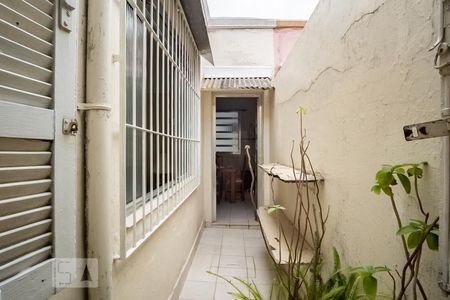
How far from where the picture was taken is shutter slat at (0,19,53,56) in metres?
0.51

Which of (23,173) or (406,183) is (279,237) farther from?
(23,173)

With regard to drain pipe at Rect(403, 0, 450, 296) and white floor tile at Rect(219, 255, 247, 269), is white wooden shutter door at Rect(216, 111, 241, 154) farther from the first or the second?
drain pipe at Rect(403, 0, 450, 296)

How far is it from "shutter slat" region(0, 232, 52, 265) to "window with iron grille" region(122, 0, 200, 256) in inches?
17.1

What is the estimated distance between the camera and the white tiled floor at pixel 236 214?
422cm

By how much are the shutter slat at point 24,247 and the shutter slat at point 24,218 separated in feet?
0.13

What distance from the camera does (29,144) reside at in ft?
1.87

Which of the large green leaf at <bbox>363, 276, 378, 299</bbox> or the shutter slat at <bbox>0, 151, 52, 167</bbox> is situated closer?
the shutter slat at <bbox>0, 151, 52, 167</bbox>

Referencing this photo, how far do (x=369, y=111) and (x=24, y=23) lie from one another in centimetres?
122

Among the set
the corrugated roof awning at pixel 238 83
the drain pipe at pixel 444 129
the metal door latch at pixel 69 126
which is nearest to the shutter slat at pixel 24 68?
the metal door latch at pixel 69 126

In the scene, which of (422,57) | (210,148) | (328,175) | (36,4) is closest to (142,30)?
(36,4)

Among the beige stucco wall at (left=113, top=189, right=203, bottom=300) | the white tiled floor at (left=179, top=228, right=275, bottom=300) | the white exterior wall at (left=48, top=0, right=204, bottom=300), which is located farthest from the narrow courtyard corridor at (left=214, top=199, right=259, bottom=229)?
the white exterior wall at (left=48, top=0, right=204, bottom=300)

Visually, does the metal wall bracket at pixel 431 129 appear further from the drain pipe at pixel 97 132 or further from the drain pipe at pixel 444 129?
the drain pipe at pixel 97 132

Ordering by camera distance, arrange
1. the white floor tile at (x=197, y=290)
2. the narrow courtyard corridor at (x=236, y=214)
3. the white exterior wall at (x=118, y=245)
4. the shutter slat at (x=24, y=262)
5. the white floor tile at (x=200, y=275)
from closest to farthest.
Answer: the shutter slat at (x=24, y=262) < the white exterior wall at (x=118, y=245) < the white floor tile at (x=197, y=290) < the white floor tile at (x=200, y=275) < the narrow courtyard corridor at (x=236, y=214)

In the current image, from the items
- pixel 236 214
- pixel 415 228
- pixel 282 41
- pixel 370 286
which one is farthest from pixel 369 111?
pixel 236 214
